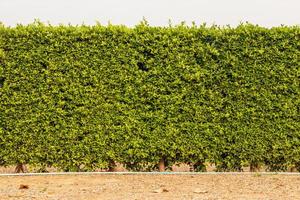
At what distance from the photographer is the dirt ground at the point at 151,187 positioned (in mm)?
9914

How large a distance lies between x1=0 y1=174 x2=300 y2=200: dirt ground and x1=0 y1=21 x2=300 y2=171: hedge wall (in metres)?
0.73

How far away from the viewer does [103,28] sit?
42.8ft

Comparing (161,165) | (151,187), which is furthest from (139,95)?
(151,187)

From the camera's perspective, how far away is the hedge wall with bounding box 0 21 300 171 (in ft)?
42.2

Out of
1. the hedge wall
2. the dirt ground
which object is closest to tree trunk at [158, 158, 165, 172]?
the hedge wall

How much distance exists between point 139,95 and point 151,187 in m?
2.70

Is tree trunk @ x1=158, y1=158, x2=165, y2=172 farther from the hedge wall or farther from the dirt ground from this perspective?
the dirt ground

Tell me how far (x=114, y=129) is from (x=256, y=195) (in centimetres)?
409

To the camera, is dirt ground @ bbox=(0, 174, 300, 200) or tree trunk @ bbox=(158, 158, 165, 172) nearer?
dirt ground @ bbox=(0, 174, 300, 200)

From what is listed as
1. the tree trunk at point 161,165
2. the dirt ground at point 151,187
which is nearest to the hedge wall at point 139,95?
the tree trunk at point 161,165

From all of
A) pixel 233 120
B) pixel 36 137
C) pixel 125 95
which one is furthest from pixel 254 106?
pixel 36 137

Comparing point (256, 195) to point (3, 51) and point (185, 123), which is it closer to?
point (185, 123)

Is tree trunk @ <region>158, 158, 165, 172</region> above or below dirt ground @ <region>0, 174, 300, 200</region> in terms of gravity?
above

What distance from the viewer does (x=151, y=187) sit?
1091 cm
